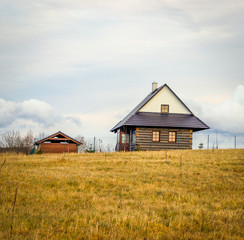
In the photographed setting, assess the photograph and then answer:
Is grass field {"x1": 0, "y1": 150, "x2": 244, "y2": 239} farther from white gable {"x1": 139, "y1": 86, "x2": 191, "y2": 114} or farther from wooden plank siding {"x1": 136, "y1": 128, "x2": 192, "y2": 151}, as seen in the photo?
white gable {"x1": 139, "y1": 86, "x2": 191, "y2": 114}

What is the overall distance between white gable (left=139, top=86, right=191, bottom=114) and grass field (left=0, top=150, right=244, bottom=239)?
54.5 ft

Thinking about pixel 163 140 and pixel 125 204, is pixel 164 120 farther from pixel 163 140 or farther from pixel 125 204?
pixel 125 204

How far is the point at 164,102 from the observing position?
111 ft

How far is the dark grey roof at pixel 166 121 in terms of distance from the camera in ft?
102

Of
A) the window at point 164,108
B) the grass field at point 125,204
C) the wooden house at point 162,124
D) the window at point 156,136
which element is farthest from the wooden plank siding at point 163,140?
the grass field at point 125,204

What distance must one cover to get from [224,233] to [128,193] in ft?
15.6

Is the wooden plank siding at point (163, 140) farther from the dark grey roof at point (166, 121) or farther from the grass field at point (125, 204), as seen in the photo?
the grass field at point (125, 204)

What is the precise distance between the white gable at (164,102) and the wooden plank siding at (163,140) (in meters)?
2.50

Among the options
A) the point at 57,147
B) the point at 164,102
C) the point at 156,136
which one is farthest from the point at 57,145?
the point at 164,102

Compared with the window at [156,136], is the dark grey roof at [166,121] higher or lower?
higher

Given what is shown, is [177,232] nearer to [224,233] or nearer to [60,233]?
[224,233]

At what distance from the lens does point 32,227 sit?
282 inches

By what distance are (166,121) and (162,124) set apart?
89 centimetres

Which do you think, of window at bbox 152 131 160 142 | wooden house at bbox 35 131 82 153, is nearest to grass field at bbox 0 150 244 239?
window at bbox 152 131 160 142
